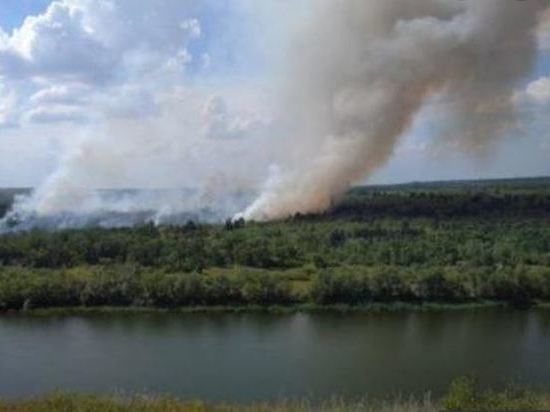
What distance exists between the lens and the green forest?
74.7 ft

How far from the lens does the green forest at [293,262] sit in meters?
22.8

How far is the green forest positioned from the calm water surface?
1431 mm

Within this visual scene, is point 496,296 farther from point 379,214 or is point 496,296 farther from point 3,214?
point 3,214

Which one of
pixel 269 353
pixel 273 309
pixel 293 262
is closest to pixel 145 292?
pixel 273 309

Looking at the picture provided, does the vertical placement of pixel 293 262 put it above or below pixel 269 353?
above

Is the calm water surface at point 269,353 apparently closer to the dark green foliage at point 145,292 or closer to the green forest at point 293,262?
the dark green foliage at point 145,292

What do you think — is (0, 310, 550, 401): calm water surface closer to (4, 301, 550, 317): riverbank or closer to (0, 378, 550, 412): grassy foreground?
(4, 301, 550, 317): riverbank

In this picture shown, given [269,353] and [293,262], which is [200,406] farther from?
[293,262]

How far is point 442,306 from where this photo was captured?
73.2 ft

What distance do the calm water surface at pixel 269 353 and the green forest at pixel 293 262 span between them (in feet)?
4.69

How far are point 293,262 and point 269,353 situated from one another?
40.8 feet

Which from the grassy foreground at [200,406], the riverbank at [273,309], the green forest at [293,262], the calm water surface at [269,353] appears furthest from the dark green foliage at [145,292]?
the grassy foreground at [200,406]

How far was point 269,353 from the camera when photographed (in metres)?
15.9

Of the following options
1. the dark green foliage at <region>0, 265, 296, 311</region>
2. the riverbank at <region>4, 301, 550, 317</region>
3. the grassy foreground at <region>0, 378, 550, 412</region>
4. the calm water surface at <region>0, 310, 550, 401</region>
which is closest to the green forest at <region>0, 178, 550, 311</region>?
the dark green foliage at <region>0, 265, 296, 311</region>
